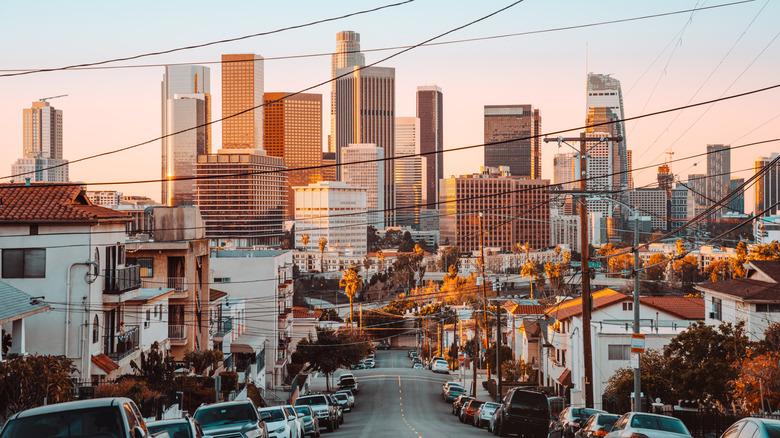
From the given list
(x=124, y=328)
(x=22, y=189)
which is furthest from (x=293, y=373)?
(x=22, y=189)

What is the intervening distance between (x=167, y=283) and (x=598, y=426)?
3183 cm

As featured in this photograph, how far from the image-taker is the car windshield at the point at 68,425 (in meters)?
12.2

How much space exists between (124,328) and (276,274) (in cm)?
3266

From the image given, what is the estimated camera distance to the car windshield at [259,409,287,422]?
77.3 ft

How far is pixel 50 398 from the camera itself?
22.2 metres

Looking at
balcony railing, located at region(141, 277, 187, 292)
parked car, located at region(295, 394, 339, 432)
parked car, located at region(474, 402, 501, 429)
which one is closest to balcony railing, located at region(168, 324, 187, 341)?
balcony railing, located at region(141, 277, 187, 292)

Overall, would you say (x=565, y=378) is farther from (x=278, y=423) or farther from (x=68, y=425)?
(x=68, y=425)

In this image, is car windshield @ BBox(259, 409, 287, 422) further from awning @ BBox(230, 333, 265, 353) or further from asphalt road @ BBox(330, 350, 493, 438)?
awning @ BBox(230, 333, 265, 353)

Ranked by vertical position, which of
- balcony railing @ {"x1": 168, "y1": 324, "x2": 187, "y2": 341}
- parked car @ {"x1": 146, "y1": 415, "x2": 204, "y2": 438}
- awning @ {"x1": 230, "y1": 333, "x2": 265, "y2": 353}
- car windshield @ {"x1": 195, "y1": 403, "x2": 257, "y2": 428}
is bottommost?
awning @ {"x1": 230, "y1": 333, "x2": 265, "y2": 353}

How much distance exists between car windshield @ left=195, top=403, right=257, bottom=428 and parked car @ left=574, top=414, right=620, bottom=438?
833cm

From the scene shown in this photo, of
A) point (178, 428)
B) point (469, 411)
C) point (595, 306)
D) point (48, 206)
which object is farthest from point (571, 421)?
point (595, 306)

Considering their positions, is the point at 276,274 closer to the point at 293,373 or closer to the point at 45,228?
the point at 293,373

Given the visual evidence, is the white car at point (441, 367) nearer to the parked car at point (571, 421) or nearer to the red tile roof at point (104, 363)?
the red tile roof at point (104, 363)

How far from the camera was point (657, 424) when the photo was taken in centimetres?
1878
